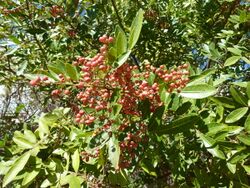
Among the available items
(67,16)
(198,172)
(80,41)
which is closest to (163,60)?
(80,41)

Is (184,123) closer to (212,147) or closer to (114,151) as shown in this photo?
(212,147)

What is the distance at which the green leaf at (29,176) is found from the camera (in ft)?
4.87

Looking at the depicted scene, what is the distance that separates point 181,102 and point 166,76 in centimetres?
14

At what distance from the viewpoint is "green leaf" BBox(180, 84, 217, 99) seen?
1316 millimetres

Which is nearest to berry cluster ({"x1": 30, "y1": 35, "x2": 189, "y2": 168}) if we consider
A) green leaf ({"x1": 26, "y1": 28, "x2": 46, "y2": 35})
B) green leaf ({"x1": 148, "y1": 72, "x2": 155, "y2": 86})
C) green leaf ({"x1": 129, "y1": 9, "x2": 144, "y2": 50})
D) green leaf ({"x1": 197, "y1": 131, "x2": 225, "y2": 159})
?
green leaf ({"x1": 148, "y1": 72, "x2": 155, "y2": 86})

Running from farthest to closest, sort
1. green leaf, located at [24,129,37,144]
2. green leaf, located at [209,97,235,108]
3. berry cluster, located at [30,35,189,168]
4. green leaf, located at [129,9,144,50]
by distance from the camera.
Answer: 1. green leaf, located at [24,129,37,144]
2. green leaf, located at [209,97,235,108]
3. berry cluster, located at [30,35,189,168]
4. green leaf, located at [129,9,144,50]

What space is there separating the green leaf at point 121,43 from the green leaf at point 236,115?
56 cm

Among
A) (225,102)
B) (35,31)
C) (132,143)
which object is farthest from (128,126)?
(35,31)

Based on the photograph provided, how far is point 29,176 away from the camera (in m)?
1.52

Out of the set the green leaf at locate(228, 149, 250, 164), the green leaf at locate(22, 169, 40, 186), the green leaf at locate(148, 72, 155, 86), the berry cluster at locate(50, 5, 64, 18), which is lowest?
the green leaf at locate(228, 149, 250, 164)

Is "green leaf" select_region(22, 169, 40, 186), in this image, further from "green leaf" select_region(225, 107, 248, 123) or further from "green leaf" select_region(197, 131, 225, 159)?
"green leaf" select_region(225, 107, 248, 123)

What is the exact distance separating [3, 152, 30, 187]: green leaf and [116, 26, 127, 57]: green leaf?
1.97 ft

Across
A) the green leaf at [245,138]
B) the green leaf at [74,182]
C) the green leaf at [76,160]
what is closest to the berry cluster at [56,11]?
the green leaf at [76,160]

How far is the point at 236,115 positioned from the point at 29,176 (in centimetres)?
92
